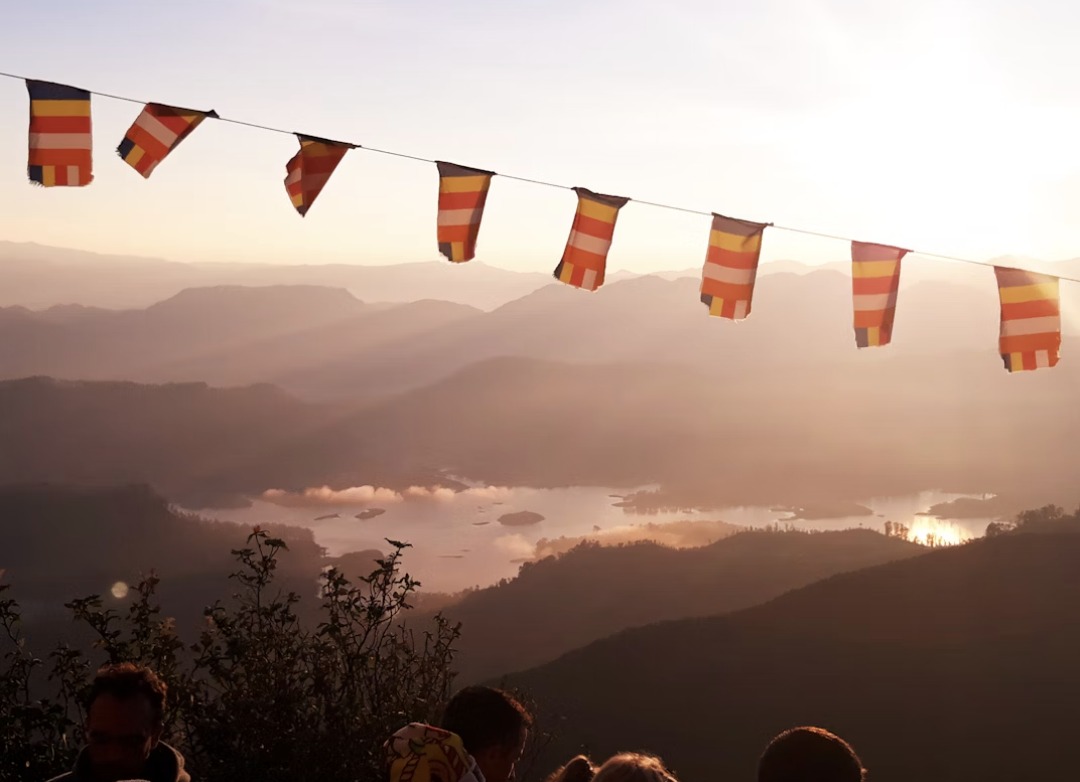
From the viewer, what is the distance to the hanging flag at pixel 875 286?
761cm

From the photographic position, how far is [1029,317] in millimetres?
7477

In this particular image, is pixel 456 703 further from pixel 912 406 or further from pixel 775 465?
pixel 912 406

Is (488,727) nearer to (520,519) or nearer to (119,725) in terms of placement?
(119,725)

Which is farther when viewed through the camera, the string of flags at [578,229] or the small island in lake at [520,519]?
the small island in lake at [520,519]

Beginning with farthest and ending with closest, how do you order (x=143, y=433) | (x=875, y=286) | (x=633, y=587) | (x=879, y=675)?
1. (x=143, y=433)
2. (x=633, y=587)
3. (x=879, y=675)
4. (x=875, y=286)

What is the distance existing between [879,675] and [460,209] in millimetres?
42739

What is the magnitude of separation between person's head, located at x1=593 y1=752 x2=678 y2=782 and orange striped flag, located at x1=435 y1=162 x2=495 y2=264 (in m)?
5.61

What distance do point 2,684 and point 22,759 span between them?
0.50 m

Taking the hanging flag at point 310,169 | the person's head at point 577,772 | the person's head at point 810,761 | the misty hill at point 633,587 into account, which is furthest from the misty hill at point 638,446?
the person's head at point 810,761

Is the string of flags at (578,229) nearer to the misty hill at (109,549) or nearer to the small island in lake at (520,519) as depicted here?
the misty hill at (109,549)

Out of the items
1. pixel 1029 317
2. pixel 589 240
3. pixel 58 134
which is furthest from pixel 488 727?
pixel 1029 317

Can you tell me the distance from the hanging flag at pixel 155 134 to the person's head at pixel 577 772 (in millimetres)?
5819

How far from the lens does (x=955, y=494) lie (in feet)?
463

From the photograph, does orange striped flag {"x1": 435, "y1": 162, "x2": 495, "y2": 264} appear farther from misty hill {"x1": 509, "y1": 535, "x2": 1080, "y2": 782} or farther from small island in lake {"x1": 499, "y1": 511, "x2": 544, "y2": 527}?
small island in lake {"x1": 499, "y1": 511, "x2": 544, "y2": 527}
